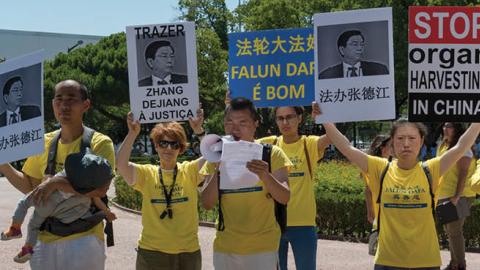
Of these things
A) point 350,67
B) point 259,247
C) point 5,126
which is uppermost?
point 350,67

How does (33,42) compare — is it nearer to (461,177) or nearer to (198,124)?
(461,177)

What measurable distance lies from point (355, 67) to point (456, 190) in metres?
3.15

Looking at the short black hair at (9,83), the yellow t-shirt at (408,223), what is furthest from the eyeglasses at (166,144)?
the yellow t-shirt at (408,223)

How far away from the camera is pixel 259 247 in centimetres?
381

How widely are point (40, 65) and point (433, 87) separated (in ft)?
8.13

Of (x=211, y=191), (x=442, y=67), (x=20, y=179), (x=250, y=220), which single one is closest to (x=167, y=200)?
(x=211, y=191)

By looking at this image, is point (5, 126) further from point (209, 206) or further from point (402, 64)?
point (402, 64)

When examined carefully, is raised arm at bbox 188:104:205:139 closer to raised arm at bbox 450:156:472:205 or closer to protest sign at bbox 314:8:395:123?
protest sign at bbox 314:8:395:123

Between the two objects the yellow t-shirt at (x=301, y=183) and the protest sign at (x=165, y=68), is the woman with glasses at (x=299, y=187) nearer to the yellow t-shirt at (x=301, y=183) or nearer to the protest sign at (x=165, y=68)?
the yellow t-shirt at (x=301, y=183)

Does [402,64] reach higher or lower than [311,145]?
higher

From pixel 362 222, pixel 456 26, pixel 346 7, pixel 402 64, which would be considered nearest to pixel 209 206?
pixel 456 26

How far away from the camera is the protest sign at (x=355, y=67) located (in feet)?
14.1

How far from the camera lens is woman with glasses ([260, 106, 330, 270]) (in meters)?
4.98

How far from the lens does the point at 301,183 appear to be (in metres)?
5.11
